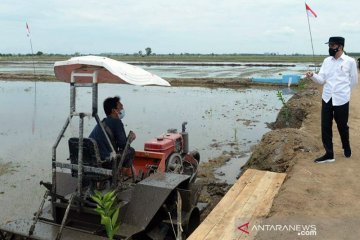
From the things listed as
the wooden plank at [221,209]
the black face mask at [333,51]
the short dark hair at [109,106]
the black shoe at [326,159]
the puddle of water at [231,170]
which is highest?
the black face mask at [333,51]

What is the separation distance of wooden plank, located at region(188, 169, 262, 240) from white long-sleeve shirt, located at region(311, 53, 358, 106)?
1.57 metres

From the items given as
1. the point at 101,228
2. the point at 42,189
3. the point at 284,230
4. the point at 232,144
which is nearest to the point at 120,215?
the point at 101,228

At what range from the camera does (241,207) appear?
181 inches

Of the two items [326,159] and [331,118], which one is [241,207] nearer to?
[326,159]

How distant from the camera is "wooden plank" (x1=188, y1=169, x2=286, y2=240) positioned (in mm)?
3934

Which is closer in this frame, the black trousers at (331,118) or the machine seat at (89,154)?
the machine seat at (89,154)

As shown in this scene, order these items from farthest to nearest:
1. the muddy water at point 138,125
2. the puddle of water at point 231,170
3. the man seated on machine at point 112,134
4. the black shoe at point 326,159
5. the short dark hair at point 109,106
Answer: the puddle of water at point 231,170 < the muddy water at point 138,125 < the black shoe at point 326,159 < the short dark hair at point 109,106 < the man seated on machine at point 112,134

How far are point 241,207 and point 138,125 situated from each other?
26.4 ft

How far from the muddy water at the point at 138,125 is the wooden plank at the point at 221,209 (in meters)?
1.85

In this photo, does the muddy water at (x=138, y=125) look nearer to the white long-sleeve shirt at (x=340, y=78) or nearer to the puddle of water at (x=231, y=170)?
the puddle of water at (x=231, y=170)

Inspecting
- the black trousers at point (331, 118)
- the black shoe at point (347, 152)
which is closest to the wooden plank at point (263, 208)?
the black trousers at point (331, 118)

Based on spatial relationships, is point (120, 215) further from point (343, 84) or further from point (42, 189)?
point (343, 84)

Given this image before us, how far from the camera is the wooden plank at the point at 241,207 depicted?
3934 millimetres

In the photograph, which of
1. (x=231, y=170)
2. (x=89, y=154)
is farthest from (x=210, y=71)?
(x=89, y=154)
